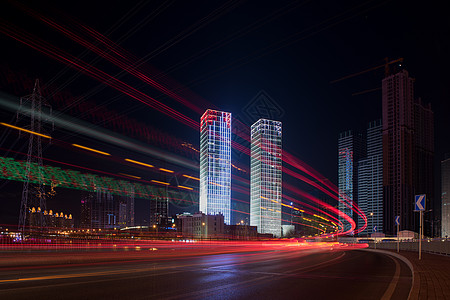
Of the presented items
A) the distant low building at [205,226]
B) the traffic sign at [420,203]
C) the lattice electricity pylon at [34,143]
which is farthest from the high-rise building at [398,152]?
the lattice electricity pylon at [34,143]

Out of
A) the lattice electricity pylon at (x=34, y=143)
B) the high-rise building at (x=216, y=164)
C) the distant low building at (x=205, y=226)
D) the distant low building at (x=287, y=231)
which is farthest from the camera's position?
the distant low building at (x=287, y=231)

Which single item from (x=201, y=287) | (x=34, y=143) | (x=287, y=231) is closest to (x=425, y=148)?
(x=287, y=231)

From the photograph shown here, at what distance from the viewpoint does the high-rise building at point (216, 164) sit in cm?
17488

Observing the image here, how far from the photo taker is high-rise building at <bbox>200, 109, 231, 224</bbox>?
175m

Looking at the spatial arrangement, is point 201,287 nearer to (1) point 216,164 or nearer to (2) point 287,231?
(1) point 216,164

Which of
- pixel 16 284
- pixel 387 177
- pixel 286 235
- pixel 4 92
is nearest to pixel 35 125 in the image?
pixel 4 92

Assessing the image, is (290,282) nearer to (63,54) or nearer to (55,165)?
(63,54)

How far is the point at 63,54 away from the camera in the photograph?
24750 mm

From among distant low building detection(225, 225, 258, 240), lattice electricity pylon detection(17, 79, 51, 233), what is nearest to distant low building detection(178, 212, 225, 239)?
distant low building detection(225, 225, 258, 240)

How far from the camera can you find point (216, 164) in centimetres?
18050

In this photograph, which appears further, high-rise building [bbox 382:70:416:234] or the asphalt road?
high-rise building [bbox 382:70:416:234]

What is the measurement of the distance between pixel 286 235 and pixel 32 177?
6456 inches

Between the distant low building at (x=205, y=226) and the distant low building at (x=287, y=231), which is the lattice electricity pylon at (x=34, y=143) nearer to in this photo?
the distant low building at (x=205, y=226)

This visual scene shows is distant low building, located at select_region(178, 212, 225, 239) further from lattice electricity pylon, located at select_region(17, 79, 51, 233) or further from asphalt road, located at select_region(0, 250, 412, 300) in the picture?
asphalt road, located at select_region(0, 250, 412, 300)
